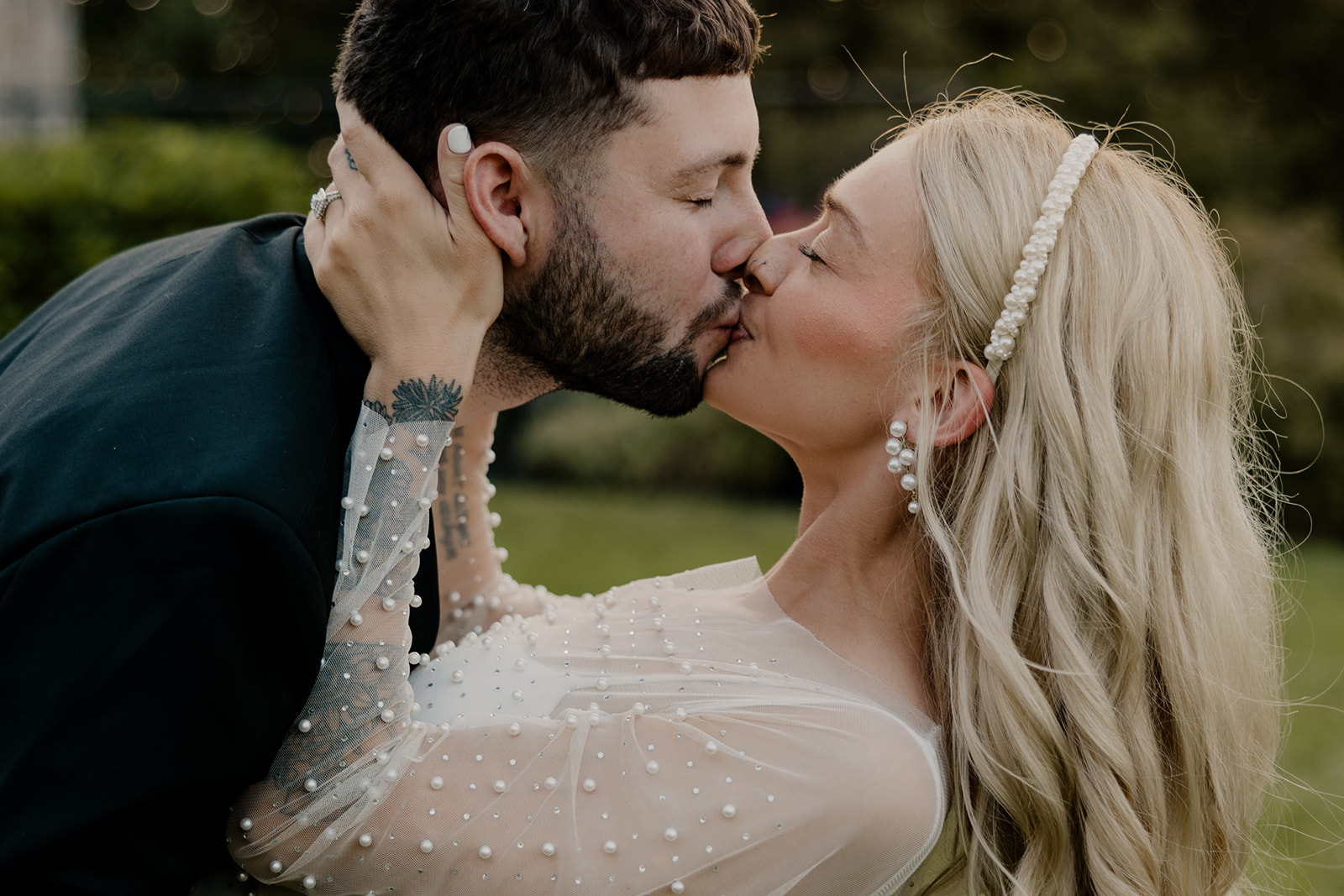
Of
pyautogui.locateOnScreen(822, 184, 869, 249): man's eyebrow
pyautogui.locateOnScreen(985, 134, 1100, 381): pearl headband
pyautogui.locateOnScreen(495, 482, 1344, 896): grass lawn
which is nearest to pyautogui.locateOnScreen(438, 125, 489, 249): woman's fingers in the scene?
pyautogui.locateOnScreen(822, 184, 869, 249): man's eyebrow

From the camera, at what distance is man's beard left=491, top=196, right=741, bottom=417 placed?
9.21 ft

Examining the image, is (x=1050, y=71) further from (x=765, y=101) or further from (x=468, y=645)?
(x=468, y=645)

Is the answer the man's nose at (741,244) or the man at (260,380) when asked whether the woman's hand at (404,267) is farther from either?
the man's nose at (741,244)

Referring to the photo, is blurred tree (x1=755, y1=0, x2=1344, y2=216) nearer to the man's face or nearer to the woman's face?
the man's face

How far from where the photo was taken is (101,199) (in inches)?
313

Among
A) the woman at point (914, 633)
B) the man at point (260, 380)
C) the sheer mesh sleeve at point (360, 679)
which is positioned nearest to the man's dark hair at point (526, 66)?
the man at point (260, 380)

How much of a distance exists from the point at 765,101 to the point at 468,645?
11.0m

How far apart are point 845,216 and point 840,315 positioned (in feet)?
0.81

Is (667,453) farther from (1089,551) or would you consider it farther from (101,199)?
(1089,551)

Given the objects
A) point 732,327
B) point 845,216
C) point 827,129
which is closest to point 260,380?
point 732,327

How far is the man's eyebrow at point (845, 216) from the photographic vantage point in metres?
2.63

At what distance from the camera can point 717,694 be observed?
8.09 ft

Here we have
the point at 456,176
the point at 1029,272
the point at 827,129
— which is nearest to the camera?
the point at 1029,272

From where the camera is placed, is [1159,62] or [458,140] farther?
[1159,62]
